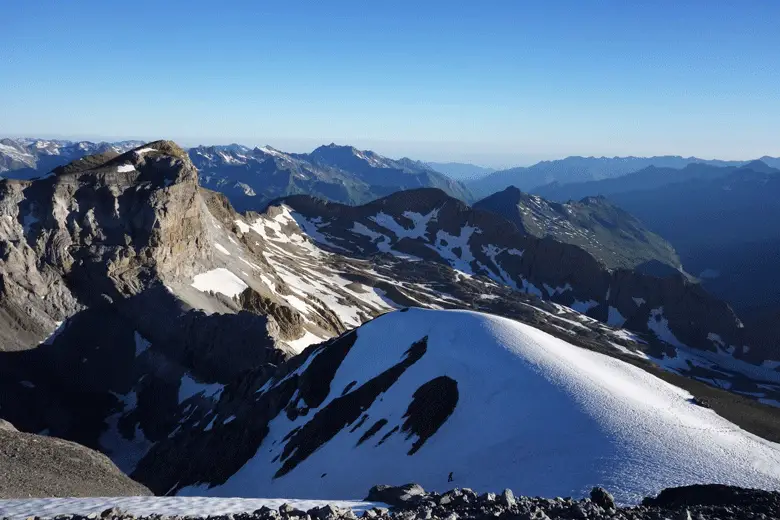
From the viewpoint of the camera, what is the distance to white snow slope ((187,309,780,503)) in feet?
77.0

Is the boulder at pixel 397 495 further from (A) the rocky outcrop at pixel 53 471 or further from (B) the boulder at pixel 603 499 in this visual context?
(A) the rocky outcrop at pixel 53 471

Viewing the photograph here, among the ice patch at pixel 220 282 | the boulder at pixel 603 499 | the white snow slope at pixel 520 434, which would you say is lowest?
the ice patch at pixel 220 282

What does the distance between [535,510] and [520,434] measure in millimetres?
→ 14873

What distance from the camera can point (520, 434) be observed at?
28.2m

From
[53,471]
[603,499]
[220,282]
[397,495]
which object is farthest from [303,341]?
[603,499]

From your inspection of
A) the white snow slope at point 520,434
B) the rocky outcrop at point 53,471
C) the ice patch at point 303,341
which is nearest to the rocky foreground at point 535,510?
the white snow slope at point 520,434

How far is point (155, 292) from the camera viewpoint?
244ft

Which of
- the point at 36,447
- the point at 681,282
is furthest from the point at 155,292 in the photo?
the point at 681,282

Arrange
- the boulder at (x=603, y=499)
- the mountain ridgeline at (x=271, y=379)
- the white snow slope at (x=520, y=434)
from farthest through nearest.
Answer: the mountain ridgeline at (x=271, y=379) < the white snow slope at (x=520, y=434) < the boulder at (x=603, y=499)

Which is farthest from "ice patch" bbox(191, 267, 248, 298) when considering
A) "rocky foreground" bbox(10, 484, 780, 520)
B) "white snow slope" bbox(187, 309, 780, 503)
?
"rocky foreground" bbox(10, 484, 780, 520)

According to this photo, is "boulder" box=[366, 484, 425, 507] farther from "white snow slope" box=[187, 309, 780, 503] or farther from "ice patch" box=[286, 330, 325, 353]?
"ice patch" box=[286, 330, 325, 353]

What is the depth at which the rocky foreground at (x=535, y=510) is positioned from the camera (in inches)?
544

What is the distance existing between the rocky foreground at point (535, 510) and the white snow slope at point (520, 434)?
14.9 ft

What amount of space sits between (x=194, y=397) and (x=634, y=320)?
160 metres
